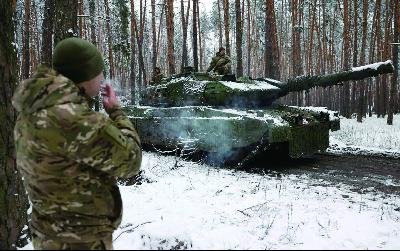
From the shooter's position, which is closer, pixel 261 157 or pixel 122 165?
pixel 122 165

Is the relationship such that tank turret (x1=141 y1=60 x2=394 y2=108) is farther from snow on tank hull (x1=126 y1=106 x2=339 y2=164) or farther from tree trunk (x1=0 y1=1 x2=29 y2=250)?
tree trunk (x1=0 y1=1 x2=29 y2=250)

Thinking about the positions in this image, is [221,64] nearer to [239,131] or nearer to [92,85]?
[239,131]

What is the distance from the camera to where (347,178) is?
278 inches

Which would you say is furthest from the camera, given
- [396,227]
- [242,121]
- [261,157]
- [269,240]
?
[261,157]

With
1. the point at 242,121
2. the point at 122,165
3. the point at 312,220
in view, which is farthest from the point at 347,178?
the point at 122,165

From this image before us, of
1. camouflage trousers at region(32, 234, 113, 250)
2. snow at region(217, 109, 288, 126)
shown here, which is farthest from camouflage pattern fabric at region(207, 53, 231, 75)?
camouflage trousers at region(32, 234, 113, 250)

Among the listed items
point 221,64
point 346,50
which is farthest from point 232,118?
point 346,50

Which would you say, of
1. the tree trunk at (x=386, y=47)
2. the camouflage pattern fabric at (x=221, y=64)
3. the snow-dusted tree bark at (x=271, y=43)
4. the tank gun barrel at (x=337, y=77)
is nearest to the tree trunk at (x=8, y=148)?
the tank gun barrel at (x=337, y=77)

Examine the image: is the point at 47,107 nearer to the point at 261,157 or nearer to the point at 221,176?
the point at 221,176

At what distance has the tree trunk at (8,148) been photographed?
10.7ft

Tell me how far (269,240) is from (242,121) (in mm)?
4181

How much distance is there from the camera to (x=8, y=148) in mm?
3291

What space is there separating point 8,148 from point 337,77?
701 cm

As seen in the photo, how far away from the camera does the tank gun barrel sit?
25.4 ft
